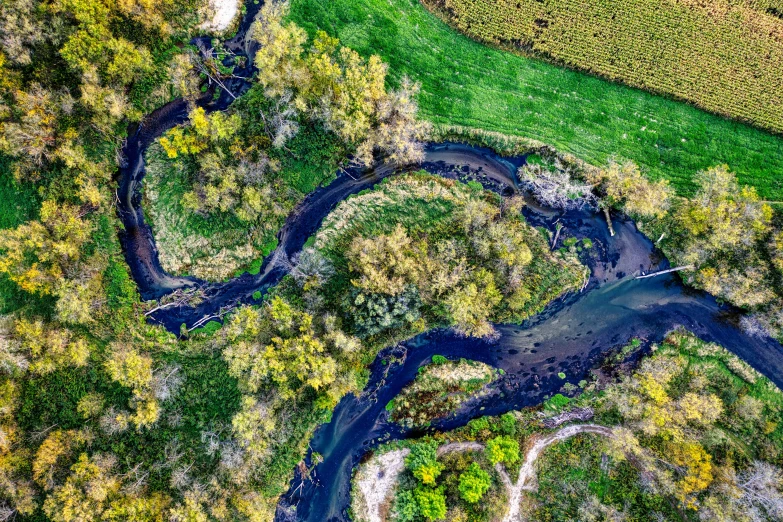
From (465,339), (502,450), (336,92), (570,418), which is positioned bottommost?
(502,450)

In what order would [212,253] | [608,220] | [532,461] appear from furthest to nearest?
[608,220], [212,253], [532,461]

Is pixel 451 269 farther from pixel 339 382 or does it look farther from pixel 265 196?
pixel 265 196

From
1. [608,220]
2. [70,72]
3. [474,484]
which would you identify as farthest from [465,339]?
[70,72]

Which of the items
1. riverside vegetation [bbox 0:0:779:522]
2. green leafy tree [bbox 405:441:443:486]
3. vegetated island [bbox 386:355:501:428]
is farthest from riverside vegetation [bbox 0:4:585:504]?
green leafy tree [bbox 405:441:443:486]

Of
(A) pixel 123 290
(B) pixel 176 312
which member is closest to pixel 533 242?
(B) pixel 176 312

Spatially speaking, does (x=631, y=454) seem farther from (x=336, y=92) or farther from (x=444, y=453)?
(x=336, y=92)

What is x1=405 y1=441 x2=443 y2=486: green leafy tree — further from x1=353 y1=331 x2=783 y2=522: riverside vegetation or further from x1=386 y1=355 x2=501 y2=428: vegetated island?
x1=386 y1=355 x2=501 y2=428: vegetated island

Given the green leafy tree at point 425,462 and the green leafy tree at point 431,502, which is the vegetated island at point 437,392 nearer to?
the green leafy tree at point 425,462

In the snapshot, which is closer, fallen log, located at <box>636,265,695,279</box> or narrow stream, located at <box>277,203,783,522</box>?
fallen log, located at <box>636,265,695,279</box>
